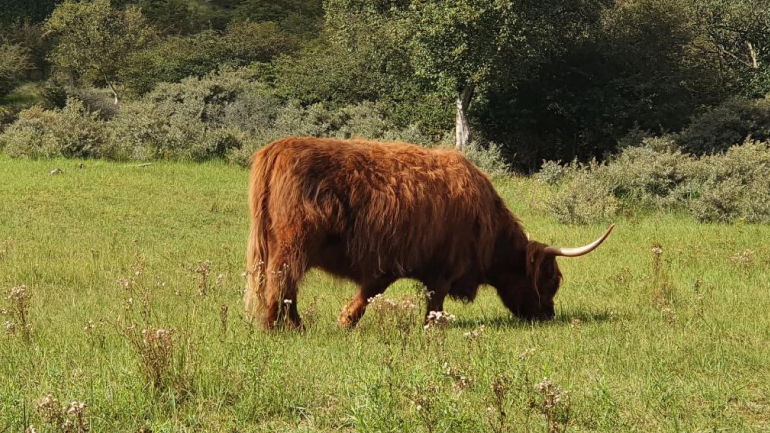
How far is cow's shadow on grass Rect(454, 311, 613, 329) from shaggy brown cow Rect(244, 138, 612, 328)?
0.67 feet

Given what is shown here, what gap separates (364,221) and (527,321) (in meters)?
2.22

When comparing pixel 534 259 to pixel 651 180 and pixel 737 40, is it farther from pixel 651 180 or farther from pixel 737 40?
pixel 737 40

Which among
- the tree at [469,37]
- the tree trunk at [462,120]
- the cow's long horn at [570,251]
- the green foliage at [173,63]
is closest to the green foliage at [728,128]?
the tree at [469,37]

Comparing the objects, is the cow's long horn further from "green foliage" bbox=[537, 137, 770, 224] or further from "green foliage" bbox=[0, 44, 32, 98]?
"green foliage" bbox=[0, 44, 32, 98]

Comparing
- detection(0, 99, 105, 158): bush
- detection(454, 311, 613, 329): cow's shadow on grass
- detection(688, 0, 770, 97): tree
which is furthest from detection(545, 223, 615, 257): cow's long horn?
detection(688, 0, 770, 97): tree

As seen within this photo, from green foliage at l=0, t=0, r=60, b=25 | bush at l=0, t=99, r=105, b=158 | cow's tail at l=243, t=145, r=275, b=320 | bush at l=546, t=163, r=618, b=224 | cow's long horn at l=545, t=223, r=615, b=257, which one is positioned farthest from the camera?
green foliage at l=0, t=0, r=60, b=25

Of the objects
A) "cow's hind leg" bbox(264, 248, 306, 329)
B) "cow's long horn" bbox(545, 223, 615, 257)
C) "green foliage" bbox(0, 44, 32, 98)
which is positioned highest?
"cow's long horn" bbox(545, 223, 615, 257)

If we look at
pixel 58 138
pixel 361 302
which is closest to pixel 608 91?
pixel 58 138

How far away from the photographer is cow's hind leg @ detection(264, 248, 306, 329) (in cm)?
618

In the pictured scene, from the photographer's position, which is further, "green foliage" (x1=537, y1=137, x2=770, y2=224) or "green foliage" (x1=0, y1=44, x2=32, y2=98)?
"green foliage" (x1=0, y1=44, x2=32, y2=98)

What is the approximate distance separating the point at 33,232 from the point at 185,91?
59.8 ft

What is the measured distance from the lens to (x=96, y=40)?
42188 millimetres

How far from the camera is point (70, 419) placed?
3.56 meters

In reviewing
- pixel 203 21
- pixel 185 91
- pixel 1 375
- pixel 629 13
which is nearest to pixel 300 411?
pixel 1 375
